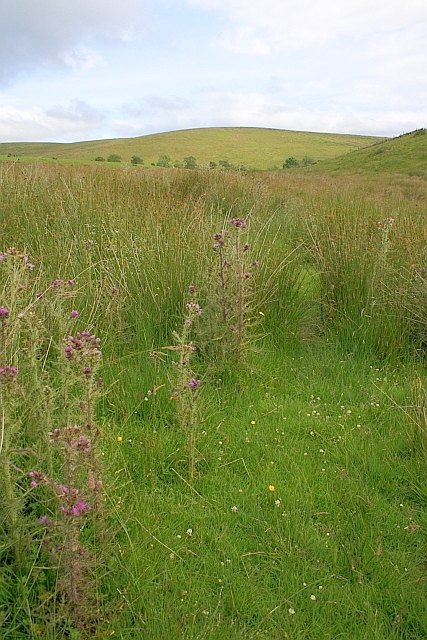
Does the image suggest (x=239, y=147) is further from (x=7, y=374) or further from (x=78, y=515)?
(x=78, y=515)

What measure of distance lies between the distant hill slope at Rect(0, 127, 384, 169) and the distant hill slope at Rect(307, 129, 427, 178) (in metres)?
17.5

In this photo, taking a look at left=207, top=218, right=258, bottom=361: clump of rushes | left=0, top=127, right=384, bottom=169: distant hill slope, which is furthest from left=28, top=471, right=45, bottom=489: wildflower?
left=0, top=127, right=384, bottom=169: distant hill slope

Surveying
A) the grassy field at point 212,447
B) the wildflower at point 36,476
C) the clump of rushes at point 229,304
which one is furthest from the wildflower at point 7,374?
the clump of rushes at point 229,304

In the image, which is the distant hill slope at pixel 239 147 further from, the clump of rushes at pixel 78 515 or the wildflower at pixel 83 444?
the wildflower at pixel 83 444

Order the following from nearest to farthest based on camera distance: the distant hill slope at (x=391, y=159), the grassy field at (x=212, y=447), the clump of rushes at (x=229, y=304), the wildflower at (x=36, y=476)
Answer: the wildflower at (x=36, y=476) → the grassy field at (x=212, y=447) → the clump of rushes at (x=229, y=304) → the distant hill slope at (x=391, y=159)

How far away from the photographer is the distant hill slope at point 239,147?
57312 mm

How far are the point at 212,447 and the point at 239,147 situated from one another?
68024 mm

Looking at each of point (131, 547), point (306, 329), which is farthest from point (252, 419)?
point (306, 329)

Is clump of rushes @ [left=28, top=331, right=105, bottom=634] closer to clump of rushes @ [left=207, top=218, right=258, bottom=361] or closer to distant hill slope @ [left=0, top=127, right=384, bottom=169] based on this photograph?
clump of rushes @ [left=207, top=218, right=258, bottom=361]

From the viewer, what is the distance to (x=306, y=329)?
3.99 metres

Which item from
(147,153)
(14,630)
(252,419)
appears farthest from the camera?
(147,153)

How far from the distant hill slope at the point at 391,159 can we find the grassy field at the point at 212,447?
2420 cm

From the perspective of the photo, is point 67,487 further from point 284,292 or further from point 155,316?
point 284,292

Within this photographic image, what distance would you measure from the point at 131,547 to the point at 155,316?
2.06 metres
